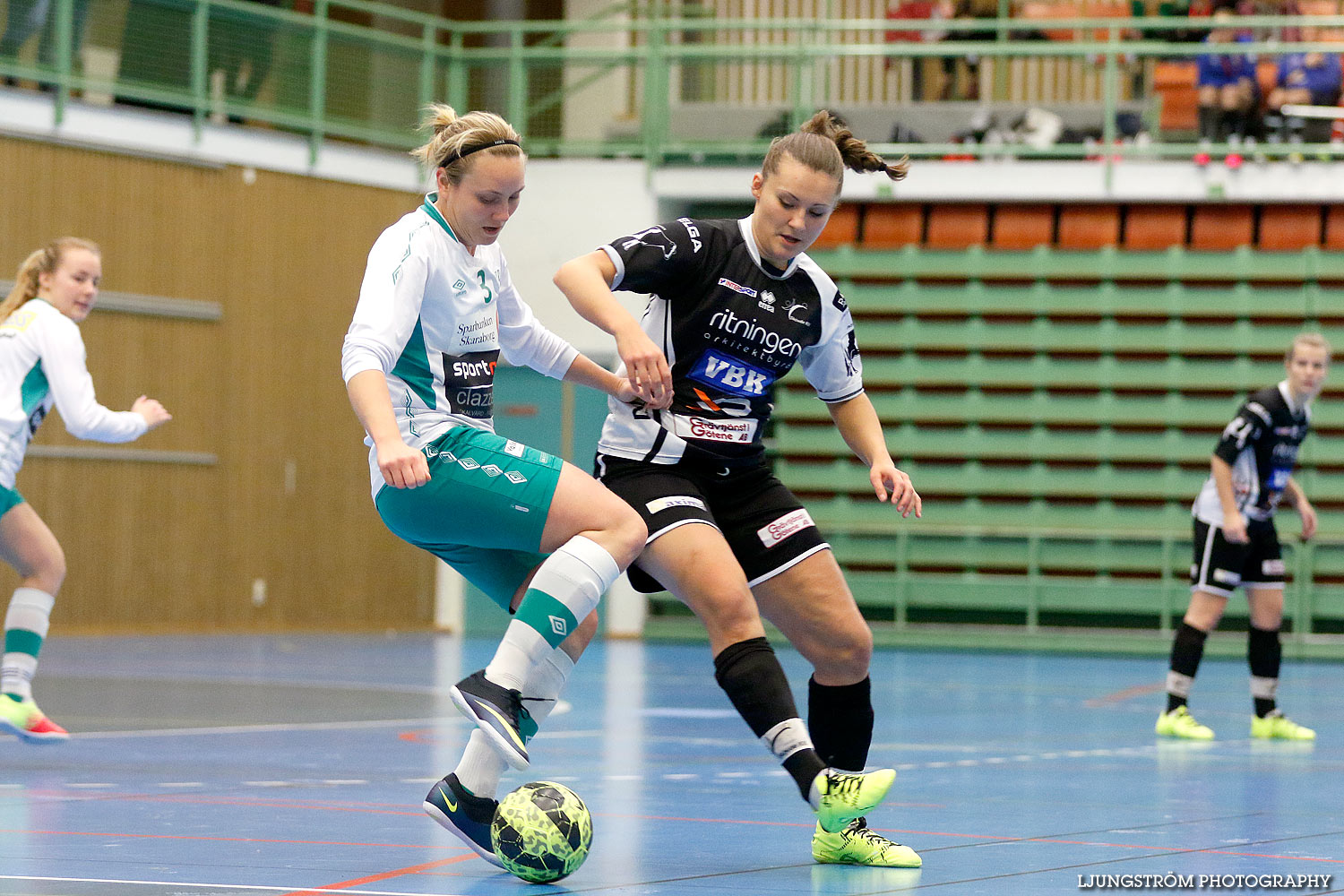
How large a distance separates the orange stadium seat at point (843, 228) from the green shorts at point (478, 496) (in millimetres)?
13522

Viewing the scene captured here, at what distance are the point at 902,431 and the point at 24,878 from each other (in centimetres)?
1383

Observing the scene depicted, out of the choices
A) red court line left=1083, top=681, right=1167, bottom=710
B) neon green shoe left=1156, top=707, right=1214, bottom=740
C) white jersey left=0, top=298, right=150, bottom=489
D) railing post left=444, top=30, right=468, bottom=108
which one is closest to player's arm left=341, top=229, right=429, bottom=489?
white jersey left=0, top=298, right=150, bottom=489

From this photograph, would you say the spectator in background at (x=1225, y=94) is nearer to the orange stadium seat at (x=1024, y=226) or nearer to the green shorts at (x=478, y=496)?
the orange stadium seat at (x=1024, y=226)

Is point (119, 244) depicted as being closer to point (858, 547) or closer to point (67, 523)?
point (67, 523)

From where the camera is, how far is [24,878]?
12.6ft

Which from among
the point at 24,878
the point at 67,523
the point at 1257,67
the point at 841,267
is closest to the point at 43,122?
the point at 67,523

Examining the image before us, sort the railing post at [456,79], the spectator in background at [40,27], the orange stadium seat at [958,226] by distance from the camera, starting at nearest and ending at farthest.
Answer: the spectator in background at [40,27] < the orange stadium seat at [958,226] < the railing post at [456,79]

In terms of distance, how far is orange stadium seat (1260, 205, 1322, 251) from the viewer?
641 inches

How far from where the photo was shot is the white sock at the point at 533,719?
4070 mm

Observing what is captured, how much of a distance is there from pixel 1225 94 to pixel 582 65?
6077 mm

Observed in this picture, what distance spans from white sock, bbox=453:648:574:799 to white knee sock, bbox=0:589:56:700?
2.94 meters

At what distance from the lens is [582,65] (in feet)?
56.5

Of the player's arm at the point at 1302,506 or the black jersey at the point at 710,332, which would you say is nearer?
the black jersey at the point at 710,332

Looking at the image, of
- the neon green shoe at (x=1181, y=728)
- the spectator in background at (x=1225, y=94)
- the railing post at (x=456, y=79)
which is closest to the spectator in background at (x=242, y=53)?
the railing post at (x=456, y=79)
